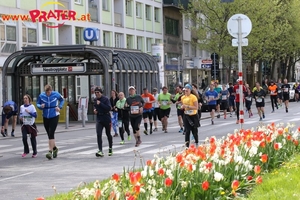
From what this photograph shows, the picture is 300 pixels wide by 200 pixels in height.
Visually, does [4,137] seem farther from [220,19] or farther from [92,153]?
[220,19]

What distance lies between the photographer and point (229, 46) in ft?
192

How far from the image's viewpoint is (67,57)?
36.9 meters

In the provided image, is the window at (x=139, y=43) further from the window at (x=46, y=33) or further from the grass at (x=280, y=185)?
the grass at (x=280, y=185)

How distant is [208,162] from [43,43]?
35.8m

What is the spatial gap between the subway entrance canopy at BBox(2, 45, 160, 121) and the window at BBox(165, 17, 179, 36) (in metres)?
27.1

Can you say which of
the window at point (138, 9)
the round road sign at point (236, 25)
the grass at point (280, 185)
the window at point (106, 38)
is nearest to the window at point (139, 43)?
the window at point (138, 9)

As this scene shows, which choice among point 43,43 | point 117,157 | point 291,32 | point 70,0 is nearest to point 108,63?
point 43,43

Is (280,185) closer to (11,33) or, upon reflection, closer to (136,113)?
(136,113)

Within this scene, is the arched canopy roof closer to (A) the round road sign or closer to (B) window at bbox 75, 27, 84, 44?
(B) window at bbox 75, 27, 84, 44

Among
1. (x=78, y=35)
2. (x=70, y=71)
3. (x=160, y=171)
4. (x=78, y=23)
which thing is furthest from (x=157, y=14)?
(x=160, y=171)

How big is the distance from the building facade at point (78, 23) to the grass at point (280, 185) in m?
27.1

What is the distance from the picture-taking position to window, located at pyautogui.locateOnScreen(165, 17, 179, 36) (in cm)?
6631

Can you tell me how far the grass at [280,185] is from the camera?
29.1 ft

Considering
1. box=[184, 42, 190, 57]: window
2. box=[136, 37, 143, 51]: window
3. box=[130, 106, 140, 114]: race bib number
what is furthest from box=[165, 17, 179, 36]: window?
box=[130, 106, 140, 114]: race bib number
